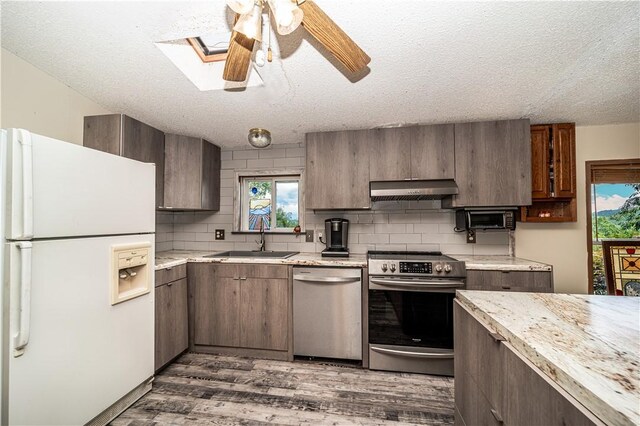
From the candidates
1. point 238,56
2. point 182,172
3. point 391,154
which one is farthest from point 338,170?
point 182,172

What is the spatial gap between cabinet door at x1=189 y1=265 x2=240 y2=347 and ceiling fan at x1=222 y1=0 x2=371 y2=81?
1.89 m

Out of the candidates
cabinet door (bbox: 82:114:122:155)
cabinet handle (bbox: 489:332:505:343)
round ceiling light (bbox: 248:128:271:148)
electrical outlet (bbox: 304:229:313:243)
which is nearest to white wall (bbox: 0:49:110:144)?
cabinet door (bbox: 82:114:122:155)

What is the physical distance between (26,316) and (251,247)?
2059 millimetres

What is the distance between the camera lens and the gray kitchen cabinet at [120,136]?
206cm

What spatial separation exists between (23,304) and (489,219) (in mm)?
3272

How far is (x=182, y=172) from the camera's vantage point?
2.77 meters

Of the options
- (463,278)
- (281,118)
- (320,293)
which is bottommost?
(320,293)

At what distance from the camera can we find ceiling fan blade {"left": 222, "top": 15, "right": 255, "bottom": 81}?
1.13 m

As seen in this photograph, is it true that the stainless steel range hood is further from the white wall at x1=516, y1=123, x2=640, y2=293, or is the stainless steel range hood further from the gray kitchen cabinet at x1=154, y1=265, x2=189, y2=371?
the gray kitchen cabinet at x1=154, y1=265, x2=189, y2=371

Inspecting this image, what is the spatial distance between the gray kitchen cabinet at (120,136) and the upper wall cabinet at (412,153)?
2.17 metres

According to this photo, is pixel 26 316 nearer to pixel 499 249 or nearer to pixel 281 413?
pixel 281 413

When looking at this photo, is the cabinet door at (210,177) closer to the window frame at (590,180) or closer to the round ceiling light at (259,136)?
the round ceiling light at (259,136)

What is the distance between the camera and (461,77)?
1.71 m

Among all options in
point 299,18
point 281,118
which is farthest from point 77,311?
point 281,118
